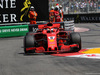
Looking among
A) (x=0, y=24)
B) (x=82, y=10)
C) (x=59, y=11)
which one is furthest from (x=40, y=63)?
(x=82, y=10)

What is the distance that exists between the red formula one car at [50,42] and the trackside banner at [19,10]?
1064 cm

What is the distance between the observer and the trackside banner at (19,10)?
2339cm

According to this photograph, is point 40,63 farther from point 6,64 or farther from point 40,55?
point 40,55

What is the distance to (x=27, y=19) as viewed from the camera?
24469 millimetres

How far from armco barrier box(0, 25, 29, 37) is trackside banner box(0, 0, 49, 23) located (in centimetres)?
169

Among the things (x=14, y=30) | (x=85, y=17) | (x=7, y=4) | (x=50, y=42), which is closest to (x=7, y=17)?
(x=7, y=4)

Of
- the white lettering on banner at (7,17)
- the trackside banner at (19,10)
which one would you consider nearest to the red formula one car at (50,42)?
the white lettering on banner at (7,17)

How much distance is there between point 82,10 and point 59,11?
1334 centimetres

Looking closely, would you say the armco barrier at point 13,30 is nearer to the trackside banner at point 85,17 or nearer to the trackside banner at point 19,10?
the trackside banner at point 19,10

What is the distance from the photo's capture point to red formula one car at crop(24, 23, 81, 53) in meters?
11.9

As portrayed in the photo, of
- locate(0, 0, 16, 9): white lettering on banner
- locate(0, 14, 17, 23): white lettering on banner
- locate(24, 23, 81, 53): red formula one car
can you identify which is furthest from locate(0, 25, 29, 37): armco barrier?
locate(24, 23, 81, 53): red formula one car

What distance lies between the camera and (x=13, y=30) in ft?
71.4

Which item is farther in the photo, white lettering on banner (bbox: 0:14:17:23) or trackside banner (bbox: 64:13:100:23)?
trackside banner (bbox: 64:13:100:23)

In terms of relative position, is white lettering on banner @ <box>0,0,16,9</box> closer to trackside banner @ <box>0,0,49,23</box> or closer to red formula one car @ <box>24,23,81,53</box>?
trackside banner @ <box>0,0,49,23</box>
